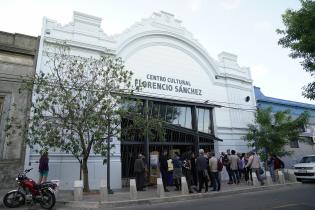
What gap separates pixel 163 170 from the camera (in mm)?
13617

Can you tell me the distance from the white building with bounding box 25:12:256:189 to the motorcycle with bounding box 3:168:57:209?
3895 millimetres

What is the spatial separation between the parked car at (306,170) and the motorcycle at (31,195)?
13.8 m

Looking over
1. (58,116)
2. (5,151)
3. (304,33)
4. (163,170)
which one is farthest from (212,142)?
(5,151)

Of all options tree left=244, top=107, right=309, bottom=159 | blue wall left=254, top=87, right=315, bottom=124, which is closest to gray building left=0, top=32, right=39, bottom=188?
tree left=244, top=107, right=309, bottom=159

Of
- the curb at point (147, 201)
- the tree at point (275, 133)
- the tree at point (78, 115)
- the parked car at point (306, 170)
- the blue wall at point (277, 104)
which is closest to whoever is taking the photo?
the curb at point (147, 201)

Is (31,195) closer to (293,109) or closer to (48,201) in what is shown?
(48,201)

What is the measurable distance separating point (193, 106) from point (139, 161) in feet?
23.6

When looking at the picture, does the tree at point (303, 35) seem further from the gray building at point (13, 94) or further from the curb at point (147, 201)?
the gray building at point (13, 94)

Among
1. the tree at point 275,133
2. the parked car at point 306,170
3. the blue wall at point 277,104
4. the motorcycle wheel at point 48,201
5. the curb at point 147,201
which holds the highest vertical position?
the blue wall at point 277,104

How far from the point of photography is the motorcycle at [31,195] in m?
8.96

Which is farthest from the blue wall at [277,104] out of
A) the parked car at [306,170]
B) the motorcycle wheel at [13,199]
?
the motorcycle wheel at [13,199]

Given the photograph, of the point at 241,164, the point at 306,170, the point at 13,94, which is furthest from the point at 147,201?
the point at 306,170

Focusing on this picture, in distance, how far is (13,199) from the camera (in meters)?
9.07

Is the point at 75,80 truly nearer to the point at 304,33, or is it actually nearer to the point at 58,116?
the point at 58,116
